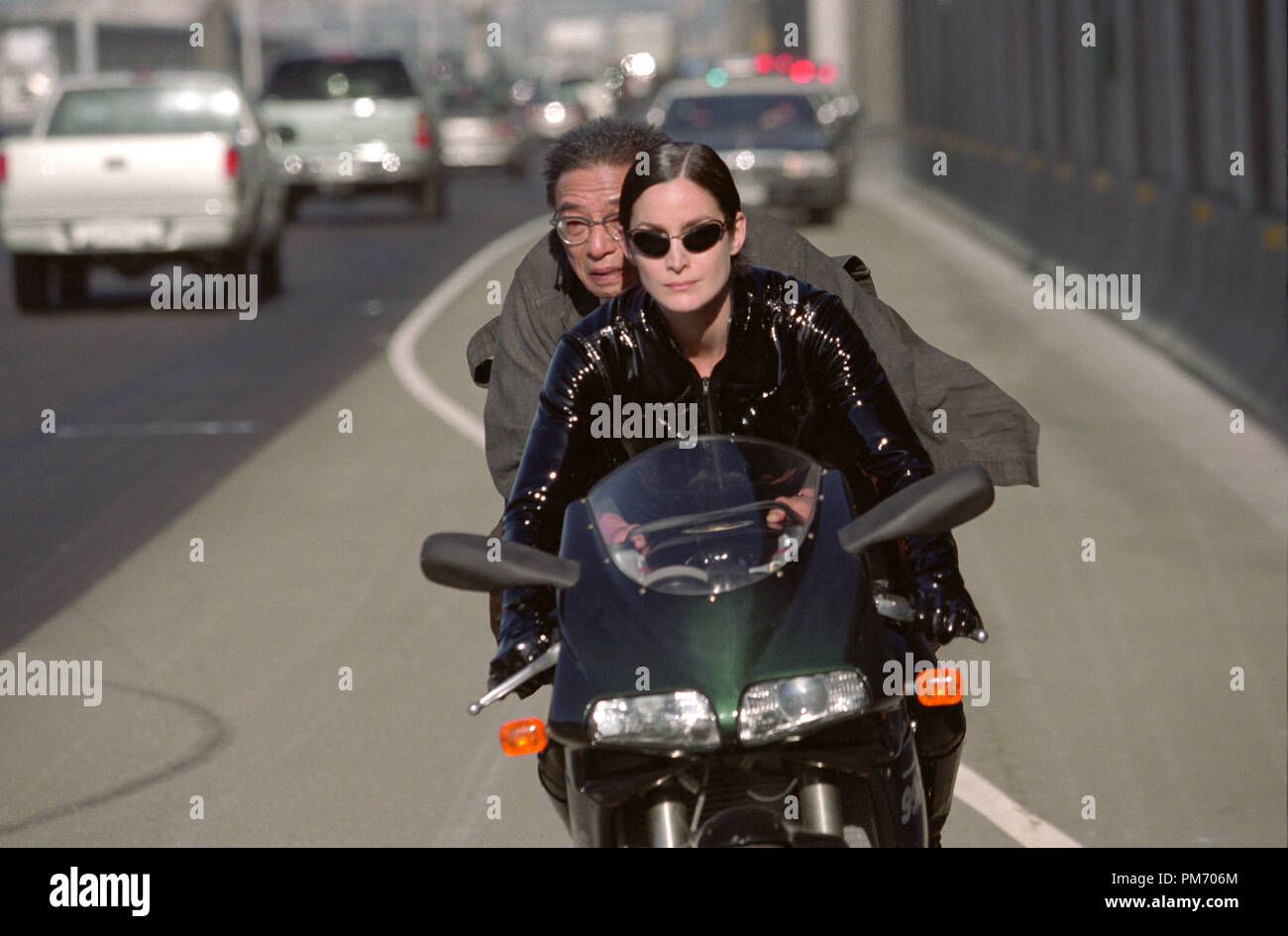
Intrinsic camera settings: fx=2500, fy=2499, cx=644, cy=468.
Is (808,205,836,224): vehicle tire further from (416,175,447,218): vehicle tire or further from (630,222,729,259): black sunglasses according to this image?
(630,222,729,259): black sunglasses

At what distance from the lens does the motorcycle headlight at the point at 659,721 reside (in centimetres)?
339

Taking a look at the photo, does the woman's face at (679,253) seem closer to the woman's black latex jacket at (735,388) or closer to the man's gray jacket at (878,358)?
the woman's black latex jacket at (735,388)

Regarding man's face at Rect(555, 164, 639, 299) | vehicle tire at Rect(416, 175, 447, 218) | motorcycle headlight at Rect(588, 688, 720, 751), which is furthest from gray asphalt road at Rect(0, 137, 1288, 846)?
vehicle tire at Rect(416, 175, 447, 218)

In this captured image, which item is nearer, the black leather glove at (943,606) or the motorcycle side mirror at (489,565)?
the motorcycle side mirror at (489,565)

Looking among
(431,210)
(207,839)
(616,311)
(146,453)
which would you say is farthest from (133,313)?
(616,311)

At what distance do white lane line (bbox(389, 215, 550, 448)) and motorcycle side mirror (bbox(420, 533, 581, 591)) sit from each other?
9.43m

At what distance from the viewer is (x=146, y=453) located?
13102 millimetres

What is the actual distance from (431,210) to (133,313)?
1345cm

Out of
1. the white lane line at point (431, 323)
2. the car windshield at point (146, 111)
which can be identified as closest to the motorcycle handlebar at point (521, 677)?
the white lane line at point (431, 323)

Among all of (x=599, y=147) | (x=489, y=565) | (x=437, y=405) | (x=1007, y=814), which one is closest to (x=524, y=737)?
(x=489, y=565)

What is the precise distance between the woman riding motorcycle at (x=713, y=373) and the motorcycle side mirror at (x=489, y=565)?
29 centimetres

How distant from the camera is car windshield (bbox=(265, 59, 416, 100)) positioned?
35.4 metres
